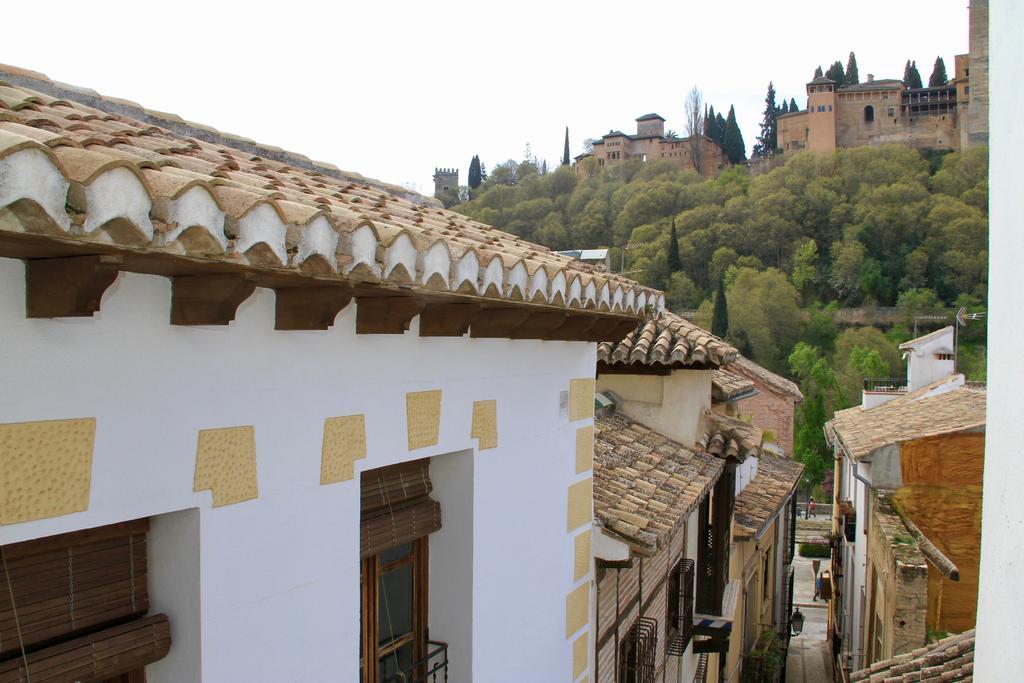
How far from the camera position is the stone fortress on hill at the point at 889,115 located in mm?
75688

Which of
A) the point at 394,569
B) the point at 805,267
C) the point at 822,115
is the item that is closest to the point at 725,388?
the point at 394,569

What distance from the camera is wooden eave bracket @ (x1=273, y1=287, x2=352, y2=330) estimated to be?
251cm

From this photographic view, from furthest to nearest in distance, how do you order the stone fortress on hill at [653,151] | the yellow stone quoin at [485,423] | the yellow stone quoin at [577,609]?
the stone fortress on hill at [653,151] < the yellow stone quoin at [577,609] < the yellow stone quoin at [485,423]

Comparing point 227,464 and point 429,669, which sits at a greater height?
point 227,464

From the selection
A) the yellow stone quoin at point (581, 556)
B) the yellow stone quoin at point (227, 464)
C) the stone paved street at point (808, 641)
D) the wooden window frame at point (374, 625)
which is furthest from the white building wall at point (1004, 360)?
the stone paved street at point (808, 641)

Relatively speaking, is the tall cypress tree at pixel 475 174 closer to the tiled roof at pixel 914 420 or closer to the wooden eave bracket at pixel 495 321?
the tiled roof at pixel 914 420

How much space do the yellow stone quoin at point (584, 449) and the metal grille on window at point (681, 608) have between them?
335cm

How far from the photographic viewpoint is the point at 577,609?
195 inches

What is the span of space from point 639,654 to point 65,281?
18.4ft

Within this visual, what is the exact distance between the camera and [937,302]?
2319 inches

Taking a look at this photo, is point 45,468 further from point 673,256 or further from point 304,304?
point 673,256

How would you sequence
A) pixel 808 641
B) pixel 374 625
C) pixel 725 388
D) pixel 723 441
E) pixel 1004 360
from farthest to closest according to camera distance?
pixel 808 641, pixel 725 388, pixel 723 441, pixel 374 625, pixel 1004 360

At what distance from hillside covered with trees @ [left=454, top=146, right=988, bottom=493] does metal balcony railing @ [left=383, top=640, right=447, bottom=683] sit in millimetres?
42279

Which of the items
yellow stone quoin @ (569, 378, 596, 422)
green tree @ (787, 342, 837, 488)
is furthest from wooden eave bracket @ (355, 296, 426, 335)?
green tree @ (787, 342, 837, 488)
